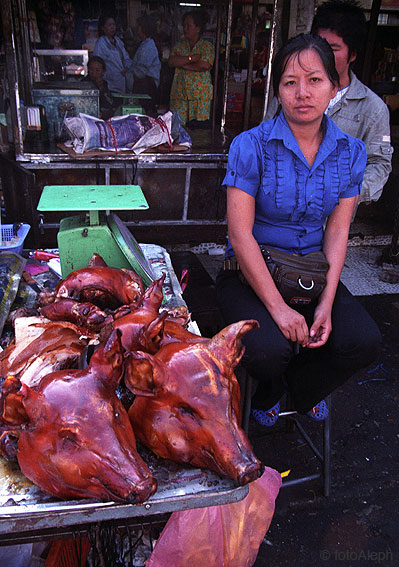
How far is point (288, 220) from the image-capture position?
2.29 m

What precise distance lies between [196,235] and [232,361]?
3904mm

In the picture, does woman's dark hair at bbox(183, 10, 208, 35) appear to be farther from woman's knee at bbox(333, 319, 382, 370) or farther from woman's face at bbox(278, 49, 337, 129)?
woman's knee at bbox(333, 319, 382, 370)

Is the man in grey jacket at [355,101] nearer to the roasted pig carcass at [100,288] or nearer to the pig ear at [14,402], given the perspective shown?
the roasted pig carcass at [100,288]

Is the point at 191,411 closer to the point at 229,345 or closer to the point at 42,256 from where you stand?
the point at 229,345

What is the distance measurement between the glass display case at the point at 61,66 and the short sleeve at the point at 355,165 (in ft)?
17.4

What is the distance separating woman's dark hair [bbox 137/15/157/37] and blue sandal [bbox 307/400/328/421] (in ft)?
24.1

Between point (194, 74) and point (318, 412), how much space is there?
5123mm

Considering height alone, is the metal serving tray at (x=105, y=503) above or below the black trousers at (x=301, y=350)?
above

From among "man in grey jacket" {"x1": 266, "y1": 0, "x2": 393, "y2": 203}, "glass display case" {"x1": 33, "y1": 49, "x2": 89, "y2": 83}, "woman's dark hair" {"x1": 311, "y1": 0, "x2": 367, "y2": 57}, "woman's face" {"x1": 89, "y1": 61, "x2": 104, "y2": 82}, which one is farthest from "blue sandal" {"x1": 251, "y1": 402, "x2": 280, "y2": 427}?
"woman's face" {"x1": 89, "y1": 61, "x2": 104, "y2": 82}

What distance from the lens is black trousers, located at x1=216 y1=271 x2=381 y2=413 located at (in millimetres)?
2076

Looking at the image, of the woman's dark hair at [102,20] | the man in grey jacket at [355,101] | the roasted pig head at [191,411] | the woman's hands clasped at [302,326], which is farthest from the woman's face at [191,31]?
the roasted pig head at [191,411]

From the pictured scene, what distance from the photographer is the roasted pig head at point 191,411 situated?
3.81 ft

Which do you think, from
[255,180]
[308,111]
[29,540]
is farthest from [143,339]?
[308,111]

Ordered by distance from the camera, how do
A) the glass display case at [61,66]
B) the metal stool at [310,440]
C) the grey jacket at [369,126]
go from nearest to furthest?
the metal stool at [310,440], the grey jacket at [369,126], the glass display case at [61,66]
